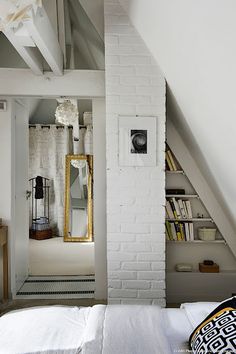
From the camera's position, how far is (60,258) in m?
4.43

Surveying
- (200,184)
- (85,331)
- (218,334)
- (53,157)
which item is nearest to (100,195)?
(200,184)

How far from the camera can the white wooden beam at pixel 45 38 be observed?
192 cm

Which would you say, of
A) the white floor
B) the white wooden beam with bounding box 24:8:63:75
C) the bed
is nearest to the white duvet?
the bed

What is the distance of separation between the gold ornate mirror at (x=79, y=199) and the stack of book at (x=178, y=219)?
2.55 m

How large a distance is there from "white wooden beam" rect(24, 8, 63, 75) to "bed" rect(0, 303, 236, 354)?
1610 mm

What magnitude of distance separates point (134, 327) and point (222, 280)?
6.34 feet

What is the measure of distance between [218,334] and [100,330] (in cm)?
48

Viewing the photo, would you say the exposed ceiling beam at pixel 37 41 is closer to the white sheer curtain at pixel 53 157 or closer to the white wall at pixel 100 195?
the white wall at pixel 100 195

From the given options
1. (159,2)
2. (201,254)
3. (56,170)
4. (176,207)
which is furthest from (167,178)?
(56,170)

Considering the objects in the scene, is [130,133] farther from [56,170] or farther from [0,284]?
[56,170]

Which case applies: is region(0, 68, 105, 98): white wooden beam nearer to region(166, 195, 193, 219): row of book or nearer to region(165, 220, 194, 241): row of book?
region(166, 195, 193, 219): row of book

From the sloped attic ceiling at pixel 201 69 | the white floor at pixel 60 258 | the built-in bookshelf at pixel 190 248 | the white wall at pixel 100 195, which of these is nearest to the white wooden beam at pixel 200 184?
the built-in bookshelf at pixel 190 248

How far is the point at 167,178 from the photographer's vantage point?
121 inches

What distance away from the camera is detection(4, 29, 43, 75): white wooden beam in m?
2.07
